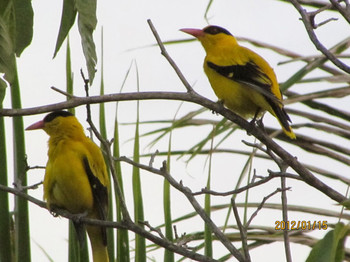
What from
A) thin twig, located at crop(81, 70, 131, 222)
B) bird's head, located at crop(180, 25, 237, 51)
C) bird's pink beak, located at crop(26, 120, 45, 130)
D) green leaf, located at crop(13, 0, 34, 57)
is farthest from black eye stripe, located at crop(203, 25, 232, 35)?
green leaf, located at crop(13, 0, 34, 57)

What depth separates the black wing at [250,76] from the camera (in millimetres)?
3807

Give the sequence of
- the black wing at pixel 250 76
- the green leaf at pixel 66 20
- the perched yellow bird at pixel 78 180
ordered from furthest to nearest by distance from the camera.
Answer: the perched yellow bird at pixel 78 180 < the black wing at pixel 250 76 < the green leaf at pixel 66 20

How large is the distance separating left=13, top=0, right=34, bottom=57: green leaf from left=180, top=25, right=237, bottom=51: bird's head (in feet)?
8.94

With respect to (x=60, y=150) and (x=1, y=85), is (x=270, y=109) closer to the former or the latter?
(x=60, y=150)

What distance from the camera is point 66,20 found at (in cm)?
197

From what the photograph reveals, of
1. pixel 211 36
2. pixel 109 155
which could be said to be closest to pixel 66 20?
pixel 109 155

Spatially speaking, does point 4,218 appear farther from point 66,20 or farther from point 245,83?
point 245,83

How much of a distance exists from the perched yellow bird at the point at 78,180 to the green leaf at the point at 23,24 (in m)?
2.15

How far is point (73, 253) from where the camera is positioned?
291cm

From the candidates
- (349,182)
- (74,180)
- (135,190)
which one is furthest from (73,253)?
(349,182)

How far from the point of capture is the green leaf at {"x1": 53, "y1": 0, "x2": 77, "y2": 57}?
195 centimetres

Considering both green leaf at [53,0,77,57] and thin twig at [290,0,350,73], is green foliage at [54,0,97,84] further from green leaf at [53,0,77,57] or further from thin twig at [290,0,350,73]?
thin twig at [290,0,350,73]

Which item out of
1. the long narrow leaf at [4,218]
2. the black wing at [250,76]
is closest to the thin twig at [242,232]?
the long narrow leaf at [4,218]

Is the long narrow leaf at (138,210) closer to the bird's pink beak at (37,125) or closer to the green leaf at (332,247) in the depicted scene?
the green leaf at (332,247)
